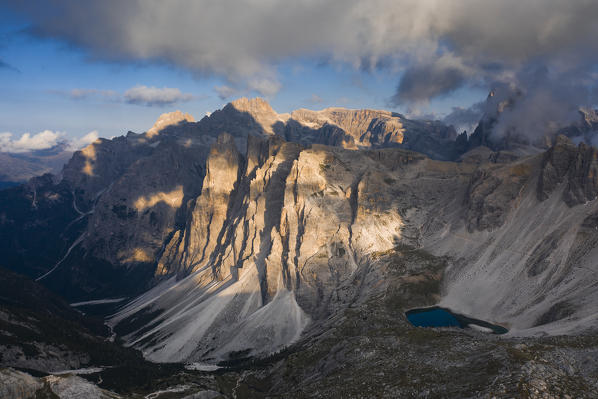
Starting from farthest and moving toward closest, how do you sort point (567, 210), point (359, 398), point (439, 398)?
point (567, 210) → point (359, 398) → point (439, 398)

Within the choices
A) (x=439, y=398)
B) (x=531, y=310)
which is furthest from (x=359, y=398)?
(x=531, y=310)

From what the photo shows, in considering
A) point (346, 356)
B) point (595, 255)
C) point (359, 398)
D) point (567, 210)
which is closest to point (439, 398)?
point (359, 398)

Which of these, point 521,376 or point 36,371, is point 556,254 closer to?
point 521,376

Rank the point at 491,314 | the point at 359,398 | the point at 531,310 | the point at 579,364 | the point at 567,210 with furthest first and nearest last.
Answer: the point at 567,210 < the point at 491,314 < the point at 531,310 < the point at 359,398 < the point at 579,364

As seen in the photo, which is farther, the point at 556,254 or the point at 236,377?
the point at 556,254

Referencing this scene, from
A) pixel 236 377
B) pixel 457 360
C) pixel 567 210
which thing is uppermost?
pixel 567 210

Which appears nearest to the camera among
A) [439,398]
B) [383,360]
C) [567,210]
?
[439,398]

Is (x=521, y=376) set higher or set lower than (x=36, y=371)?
higher

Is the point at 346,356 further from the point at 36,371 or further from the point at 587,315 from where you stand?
the point at 36,371

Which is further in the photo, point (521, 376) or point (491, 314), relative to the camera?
point (491, 314)
